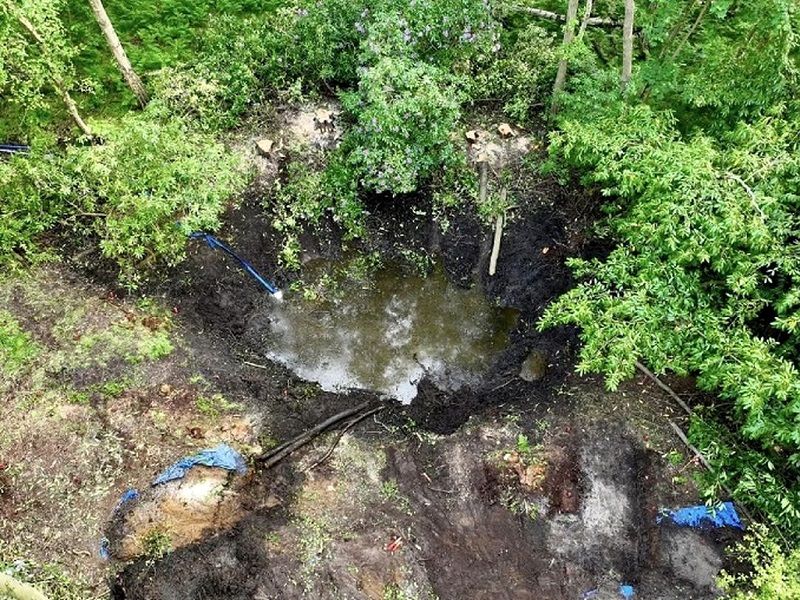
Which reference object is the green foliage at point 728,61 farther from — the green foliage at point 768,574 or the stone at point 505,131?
the green foliage at point 768,574

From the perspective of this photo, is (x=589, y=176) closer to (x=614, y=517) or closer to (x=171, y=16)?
(x=614, y=517)

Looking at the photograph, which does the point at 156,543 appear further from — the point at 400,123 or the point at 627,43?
the point at 627,43

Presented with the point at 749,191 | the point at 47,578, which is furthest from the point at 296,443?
the point at 749,191

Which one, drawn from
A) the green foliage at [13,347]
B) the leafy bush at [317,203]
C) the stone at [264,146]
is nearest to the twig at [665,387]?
the leafy bush at [317,203]

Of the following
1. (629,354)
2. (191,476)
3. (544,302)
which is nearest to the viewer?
(629,354)

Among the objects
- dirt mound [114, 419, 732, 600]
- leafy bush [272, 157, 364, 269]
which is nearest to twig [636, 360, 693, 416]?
dirt mound [114, 419, 732, 600]

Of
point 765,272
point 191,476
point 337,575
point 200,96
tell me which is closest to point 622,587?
point 337,575
